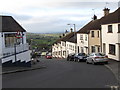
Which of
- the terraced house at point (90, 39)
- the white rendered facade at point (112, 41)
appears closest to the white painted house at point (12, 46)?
the white rendered facade at point (112, 41)

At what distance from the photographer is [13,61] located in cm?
2256

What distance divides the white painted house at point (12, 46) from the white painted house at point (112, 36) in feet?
34.7

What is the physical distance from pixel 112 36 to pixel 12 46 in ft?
42.6

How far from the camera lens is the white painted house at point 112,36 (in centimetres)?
2841

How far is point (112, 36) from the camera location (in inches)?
1187

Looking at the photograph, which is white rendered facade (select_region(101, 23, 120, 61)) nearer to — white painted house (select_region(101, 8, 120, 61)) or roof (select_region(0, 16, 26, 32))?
white painted house (select_region(101, 8, 120, 61))

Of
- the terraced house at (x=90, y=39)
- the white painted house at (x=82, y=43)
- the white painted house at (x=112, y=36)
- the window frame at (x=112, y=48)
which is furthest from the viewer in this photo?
the white painted house at (x=82, y=43)

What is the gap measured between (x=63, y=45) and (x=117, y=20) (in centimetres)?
4275

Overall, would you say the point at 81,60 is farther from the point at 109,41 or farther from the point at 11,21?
the point at 11,21

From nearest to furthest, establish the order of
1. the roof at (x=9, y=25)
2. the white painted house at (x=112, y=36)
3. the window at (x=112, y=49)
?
the white painted house at (x=112, y=36)
the roof at (x=9, y=25)
the window at (x=112, y=49)

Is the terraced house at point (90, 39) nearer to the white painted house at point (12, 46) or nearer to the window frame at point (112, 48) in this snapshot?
the window frame at point (112, 48)

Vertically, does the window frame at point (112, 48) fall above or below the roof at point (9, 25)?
below

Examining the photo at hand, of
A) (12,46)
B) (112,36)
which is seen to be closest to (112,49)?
(112,36)

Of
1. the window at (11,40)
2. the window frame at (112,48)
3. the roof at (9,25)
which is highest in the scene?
the roof at (9,25)
